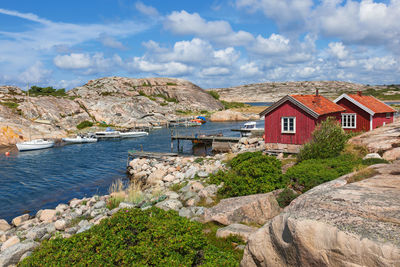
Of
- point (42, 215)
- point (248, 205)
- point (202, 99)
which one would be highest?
point (202, 99)

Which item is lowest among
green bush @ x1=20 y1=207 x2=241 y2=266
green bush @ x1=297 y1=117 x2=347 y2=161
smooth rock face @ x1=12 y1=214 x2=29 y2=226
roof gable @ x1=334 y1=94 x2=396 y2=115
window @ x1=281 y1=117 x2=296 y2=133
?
smooth rock face @ x1=12 y1=214 x2=29 y2=226

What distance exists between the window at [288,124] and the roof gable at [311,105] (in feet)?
4.38

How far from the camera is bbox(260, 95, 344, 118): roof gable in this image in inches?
914

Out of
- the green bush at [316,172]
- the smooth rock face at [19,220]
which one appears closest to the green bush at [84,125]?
the smooth rock face at [19,220]

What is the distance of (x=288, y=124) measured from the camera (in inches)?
972

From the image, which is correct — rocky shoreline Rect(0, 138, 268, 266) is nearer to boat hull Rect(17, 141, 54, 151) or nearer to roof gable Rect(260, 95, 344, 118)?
roof gable Rect(260, 95, 344, 118)

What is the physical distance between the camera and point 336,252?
422 centimetres

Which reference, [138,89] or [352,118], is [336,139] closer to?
[352,118]

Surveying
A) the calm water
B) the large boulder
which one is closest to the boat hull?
the calm water

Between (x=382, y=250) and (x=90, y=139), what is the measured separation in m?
50.5

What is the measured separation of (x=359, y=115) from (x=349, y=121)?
3.65 feet

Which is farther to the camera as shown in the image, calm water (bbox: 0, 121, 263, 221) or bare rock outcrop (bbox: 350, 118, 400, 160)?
calm water (bbox: 0, 121, 263, 221)

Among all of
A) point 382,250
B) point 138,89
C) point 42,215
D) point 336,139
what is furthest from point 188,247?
point 138,89

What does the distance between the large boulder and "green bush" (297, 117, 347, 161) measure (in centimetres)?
830
